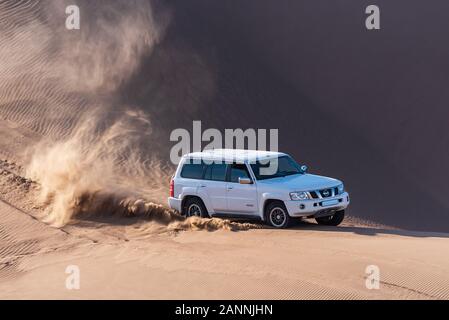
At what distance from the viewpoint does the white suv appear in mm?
13531

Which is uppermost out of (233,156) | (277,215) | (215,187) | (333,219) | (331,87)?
(331,87)

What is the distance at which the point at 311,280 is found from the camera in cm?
981

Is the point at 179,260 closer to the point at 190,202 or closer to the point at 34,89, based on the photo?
the point at 190,202

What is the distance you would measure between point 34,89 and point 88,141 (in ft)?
13.4

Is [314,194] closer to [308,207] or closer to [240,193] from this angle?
[308,207]

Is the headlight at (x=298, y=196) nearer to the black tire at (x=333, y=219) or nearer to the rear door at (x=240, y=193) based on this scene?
the rear door at (x=240, y=193)

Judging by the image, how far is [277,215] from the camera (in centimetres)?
1372

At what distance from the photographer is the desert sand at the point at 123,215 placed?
9.89 m

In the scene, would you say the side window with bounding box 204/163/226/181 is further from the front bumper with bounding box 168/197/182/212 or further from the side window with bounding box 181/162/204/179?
the front bumper with bounding box 168/197/182/212

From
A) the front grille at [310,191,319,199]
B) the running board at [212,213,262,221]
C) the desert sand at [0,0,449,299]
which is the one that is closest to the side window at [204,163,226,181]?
the running board at [212,213,262,221]

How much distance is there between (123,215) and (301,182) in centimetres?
385

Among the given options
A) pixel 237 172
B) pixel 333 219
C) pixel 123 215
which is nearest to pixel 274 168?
pixel 237 172

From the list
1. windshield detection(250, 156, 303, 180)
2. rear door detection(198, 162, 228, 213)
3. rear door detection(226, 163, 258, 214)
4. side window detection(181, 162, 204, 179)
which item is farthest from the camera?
side window detection(181, 162, 204, 179)

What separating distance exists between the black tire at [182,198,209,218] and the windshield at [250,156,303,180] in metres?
1.39
